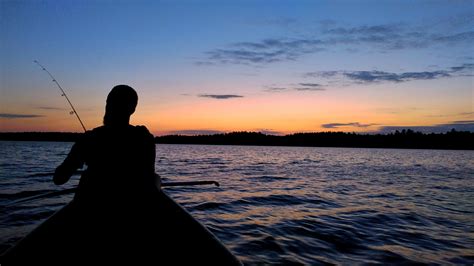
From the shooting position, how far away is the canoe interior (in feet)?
9.25

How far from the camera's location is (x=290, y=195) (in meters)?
13.5

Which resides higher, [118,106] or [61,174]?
[118,106]

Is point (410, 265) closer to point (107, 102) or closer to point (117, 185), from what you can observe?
point (117, 185)

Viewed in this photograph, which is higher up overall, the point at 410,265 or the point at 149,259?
the point at 149,259

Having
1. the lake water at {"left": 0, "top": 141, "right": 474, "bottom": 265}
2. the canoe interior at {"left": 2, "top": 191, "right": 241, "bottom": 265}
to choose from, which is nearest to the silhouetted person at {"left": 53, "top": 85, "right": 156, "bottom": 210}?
the canoe interior at {"left": 2, "top": 191, "right": 241, "bottom": 265}

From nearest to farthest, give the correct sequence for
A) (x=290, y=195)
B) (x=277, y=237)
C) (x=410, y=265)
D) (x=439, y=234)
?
(x=410, y=265) → (x=277, y=237) → (x=439, y=234) → (x=290, y=195)

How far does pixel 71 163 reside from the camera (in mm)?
3137

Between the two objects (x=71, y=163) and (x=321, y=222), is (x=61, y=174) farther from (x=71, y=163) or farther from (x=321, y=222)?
(x=321, y=222)

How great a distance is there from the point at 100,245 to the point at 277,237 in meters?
5.00

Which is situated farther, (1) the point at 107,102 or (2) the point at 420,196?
(2) the point at 420,196

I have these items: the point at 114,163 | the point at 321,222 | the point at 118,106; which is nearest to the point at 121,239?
the point at 114,163

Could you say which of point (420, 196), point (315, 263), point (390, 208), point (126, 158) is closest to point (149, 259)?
point (126, 158)

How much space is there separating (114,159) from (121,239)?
79cm

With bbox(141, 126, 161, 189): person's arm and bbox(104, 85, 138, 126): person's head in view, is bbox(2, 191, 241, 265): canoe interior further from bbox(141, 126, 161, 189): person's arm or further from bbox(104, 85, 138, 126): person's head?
bbox(104, 85, 138, 126): person's head
